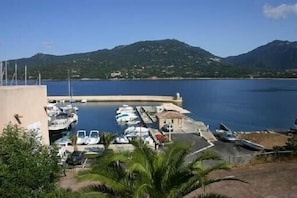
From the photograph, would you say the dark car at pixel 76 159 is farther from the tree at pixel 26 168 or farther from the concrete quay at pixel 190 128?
the tree at pixel 26 168

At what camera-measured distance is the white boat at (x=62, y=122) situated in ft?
161

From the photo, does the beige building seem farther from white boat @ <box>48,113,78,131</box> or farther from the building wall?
white boat @ <box>48,113,78,131</box>

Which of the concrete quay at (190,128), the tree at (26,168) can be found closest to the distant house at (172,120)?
the concrete quay at (190,128)

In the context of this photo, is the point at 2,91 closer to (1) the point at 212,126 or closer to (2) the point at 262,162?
(2) the point at 262,162

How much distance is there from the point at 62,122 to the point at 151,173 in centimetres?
4361

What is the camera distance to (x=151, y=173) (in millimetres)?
8430

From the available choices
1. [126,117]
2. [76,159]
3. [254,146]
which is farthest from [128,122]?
[76,159]

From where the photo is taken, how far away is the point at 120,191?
27.9 ft

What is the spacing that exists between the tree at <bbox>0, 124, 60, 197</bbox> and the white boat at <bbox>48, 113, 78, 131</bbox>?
39.6m

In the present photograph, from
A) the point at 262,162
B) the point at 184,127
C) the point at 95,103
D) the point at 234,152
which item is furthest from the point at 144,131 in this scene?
the point at 95,103

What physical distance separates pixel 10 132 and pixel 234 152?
2075 cm

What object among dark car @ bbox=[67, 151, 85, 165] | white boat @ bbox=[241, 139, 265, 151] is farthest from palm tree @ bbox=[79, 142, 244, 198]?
white boat @ bbox=[241, 139, 265, 151]

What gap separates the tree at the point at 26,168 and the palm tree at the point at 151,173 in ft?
3.64

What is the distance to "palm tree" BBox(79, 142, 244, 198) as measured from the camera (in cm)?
812
